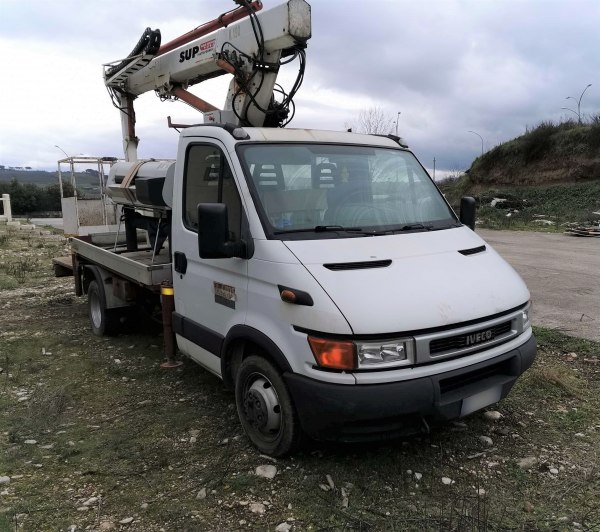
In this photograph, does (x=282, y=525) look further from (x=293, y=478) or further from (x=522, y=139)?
(x=522, y=139)

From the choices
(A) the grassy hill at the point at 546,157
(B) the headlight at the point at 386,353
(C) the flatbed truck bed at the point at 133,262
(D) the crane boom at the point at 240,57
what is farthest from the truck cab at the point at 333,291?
(A) the grassy hill at the point at 546,157

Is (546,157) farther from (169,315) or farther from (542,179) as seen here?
(169,315)

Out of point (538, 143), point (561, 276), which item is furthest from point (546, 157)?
point (561, 276)

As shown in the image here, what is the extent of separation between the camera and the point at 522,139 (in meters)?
28.7

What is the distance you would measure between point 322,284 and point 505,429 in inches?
79.8

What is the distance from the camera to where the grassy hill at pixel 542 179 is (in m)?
21.6

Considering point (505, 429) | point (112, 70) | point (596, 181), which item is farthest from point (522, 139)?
point (505, 429)

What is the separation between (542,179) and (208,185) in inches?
1041

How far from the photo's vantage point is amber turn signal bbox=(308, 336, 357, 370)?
295 cm

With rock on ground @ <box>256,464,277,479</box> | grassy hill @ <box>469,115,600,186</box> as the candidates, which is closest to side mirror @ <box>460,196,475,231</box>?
rock on ground @ <box>256,464,277,479</box>

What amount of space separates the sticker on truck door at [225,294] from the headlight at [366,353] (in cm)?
95

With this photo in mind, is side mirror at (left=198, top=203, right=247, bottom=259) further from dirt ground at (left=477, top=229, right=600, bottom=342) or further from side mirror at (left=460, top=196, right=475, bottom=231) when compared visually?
dirt ground at (left=477, top=229, right=600, bottom=342)

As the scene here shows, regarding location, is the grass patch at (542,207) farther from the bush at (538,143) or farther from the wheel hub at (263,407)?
the wheel hub at (263,407)

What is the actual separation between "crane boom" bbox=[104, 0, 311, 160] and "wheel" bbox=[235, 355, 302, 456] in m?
3.09
